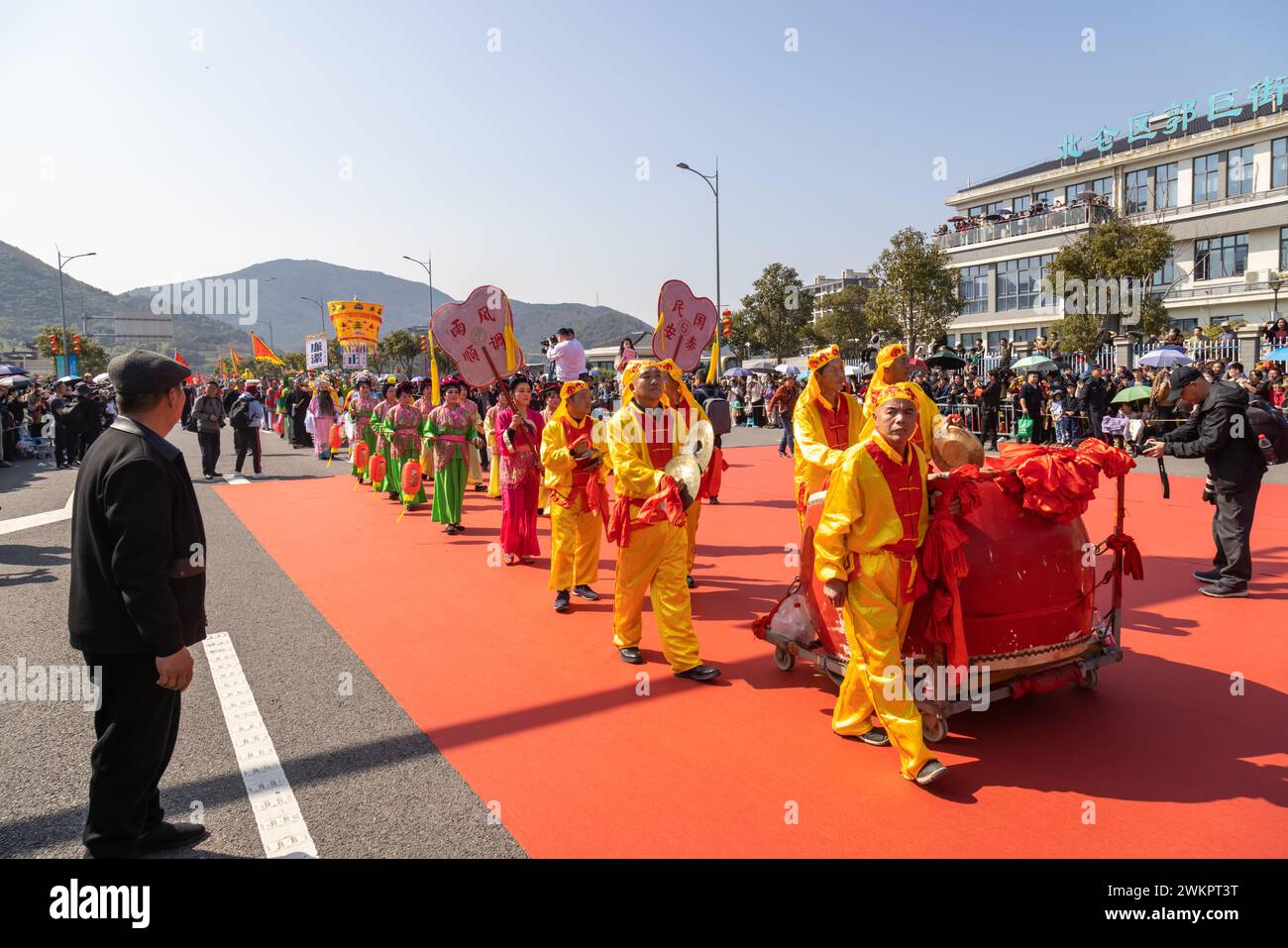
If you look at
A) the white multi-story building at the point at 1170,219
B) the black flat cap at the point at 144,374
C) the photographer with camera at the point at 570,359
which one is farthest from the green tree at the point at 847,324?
the black flat cap at the point at 144,374

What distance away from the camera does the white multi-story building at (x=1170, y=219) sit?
114ft

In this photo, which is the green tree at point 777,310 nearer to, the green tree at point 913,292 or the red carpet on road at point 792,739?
the green tree at point 913,292

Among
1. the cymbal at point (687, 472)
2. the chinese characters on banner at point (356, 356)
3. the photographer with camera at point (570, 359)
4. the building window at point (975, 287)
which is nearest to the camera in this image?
the cymbal at point (687, 472)

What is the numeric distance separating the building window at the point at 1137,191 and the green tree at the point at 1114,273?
39.0 ft

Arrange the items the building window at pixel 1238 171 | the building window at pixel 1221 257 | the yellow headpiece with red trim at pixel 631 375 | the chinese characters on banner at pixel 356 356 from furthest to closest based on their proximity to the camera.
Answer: the building window at pixel 1221 257 < the building window at pixel 1238 171 < the chinese characters on banner at pixel 356 356 < the yellow headpiece with red trim at pixel 631 375

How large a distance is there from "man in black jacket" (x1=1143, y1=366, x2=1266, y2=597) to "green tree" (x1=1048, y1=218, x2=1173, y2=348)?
24275 millimetres

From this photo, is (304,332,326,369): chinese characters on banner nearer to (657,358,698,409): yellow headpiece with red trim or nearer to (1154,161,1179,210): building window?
(657,358,698,409): yellow headpiece with red trim

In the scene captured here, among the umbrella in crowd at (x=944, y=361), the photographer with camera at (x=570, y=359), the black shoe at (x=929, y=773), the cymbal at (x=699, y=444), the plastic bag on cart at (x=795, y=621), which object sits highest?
the umbrella in crowd at (x=944, y=361)

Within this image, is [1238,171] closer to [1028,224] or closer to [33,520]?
[1028,224]

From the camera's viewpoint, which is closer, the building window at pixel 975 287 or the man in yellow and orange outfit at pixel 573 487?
the man in yellow and orange outfit at pixel 573 487

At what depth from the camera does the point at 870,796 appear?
357cm

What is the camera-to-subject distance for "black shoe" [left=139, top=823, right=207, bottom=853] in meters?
3.23

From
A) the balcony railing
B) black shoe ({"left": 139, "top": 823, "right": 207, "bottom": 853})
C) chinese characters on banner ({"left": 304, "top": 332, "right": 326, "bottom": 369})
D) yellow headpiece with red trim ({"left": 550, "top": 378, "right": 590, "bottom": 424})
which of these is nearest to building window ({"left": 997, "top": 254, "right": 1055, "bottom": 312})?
the balcony railing

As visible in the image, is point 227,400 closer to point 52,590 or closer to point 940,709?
point 52,590
